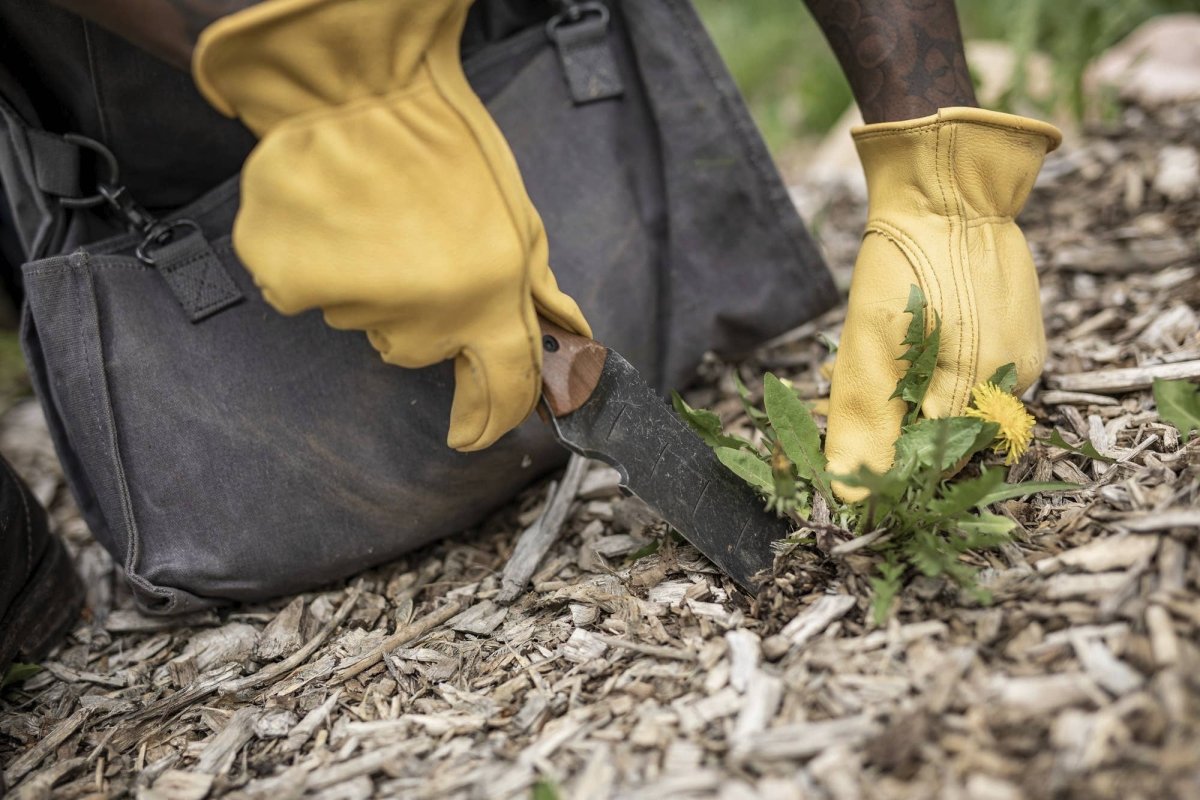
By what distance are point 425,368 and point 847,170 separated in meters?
1.91

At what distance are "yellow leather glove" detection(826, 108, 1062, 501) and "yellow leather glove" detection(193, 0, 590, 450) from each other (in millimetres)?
552

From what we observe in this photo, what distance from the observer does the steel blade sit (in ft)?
4.28

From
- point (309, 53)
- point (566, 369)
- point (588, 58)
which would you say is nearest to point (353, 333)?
point (566, 369)

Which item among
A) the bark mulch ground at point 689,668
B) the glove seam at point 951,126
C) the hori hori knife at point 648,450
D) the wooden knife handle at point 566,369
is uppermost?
the glove seam at point 951,126

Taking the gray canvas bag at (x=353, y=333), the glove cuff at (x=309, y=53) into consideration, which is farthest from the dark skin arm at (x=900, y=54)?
the glove cuff at (x=309, y=53)

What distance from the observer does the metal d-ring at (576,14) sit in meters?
1.64

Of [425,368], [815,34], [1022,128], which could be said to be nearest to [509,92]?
[425,368]

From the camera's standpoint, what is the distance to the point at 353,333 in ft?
4.87

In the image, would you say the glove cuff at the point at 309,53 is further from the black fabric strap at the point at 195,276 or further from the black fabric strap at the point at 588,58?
the black fabric strap at the point at 588,58

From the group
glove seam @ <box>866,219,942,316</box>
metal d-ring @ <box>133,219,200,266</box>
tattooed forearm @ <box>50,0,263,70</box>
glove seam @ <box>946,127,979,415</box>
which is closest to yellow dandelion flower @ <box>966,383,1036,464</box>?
glove seam @ <box>946,127,979,415</box>

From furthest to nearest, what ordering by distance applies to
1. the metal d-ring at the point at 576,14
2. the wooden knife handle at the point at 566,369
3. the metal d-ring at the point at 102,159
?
the metal d-ring at the point at 576,14 → the metal d-ring at the point at 102,159 → the wooden knife handle at the point at 566,369

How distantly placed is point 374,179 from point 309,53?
16 centimetres

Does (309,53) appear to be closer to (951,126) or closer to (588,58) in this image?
(588,58)

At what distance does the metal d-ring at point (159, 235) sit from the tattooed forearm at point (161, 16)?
0.40 meters
